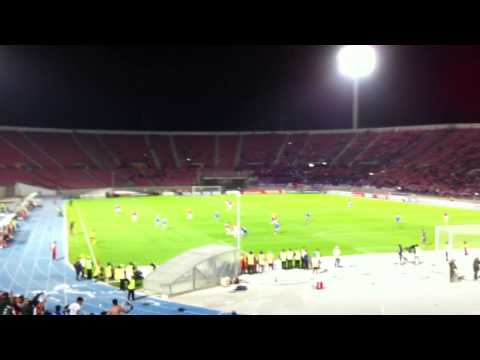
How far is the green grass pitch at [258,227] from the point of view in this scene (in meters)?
23.4

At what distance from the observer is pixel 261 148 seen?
6712 cm

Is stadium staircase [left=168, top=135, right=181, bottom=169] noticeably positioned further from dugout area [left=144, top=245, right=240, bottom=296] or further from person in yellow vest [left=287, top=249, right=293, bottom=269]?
dugout area [left=144, top=245, right=240, bottom=296]

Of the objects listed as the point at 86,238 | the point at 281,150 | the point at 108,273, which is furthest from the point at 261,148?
the point at 108,273

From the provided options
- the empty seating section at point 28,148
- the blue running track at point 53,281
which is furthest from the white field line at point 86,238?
the empty seating section at point 28,148

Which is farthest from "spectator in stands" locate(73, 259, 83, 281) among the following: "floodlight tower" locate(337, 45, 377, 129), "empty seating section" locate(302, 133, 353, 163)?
"empty seating section" locate(302, 133, 353, 163)

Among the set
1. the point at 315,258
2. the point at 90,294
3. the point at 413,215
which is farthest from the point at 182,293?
the point at 413,215

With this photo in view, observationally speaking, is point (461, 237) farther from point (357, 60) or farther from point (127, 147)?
point (127, 147)

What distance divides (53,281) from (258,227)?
48.3 ft

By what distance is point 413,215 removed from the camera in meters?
34.7

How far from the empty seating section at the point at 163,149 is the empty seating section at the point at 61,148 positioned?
8.97m
